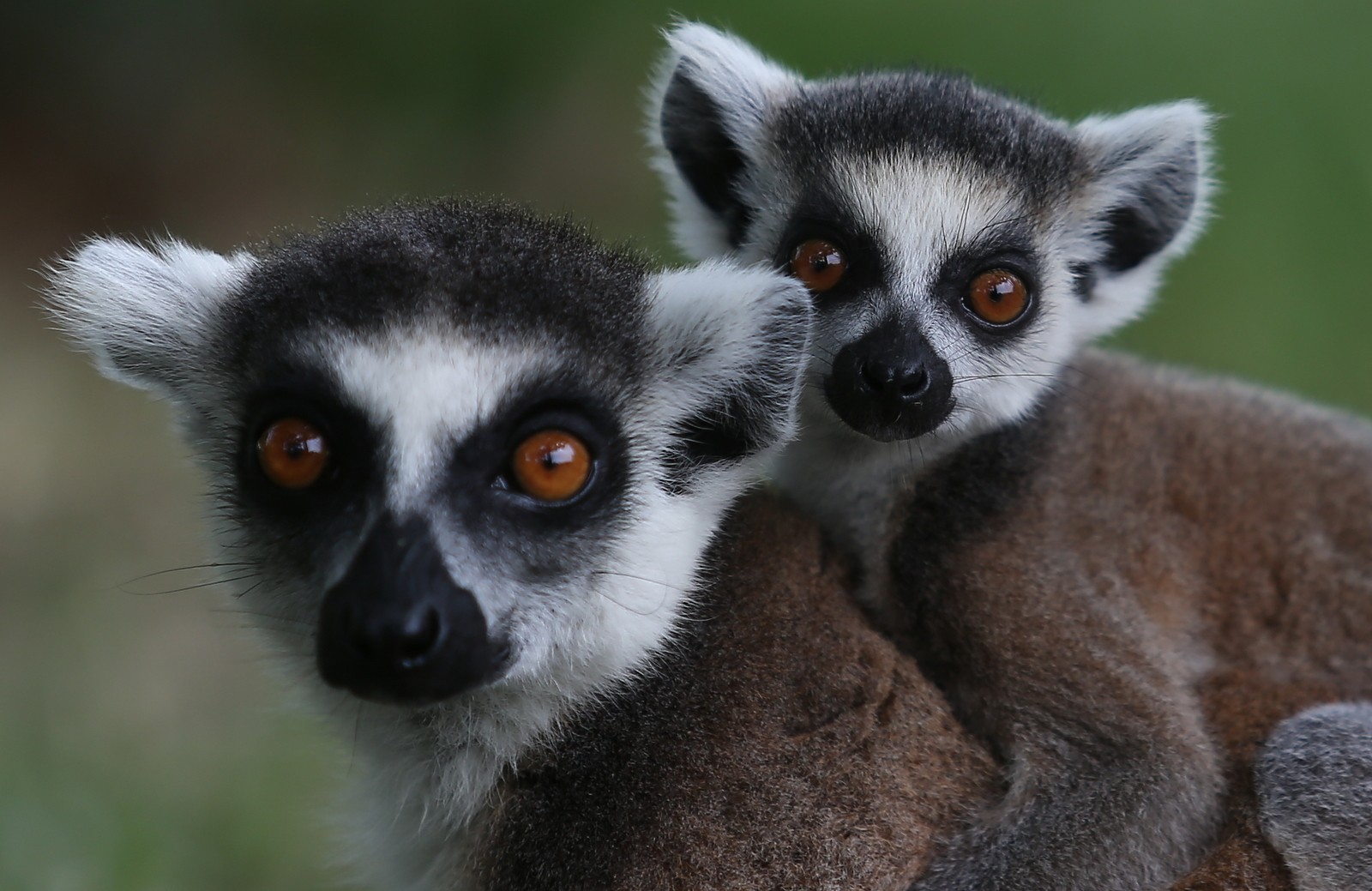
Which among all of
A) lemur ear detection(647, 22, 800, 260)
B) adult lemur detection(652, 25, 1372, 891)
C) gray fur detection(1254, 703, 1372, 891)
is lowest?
gray fur detection(1254, 703, 1372, 891)

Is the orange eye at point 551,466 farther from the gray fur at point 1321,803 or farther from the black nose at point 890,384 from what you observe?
the gray fur at point 1321,803

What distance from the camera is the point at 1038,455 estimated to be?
12.2 feet

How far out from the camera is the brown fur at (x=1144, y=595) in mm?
3115

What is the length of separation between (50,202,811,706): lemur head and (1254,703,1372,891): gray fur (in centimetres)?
156

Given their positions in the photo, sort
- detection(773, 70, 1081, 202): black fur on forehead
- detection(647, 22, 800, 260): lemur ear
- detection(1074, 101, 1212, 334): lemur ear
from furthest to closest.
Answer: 1. detection(1074, 101, 1212, 334): lemur ear
2. detection(647, 22, 800, 260): lemur ear
3. detection(773, 70, 1081, 202): black fur on forehead

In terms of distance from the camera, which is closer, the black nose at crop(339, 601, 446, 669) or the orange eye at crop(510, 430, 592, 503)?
the black nose at crop(339, 601, 446, 669)

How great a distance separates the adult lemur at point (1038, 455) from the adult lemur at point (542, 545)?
0.29 metres

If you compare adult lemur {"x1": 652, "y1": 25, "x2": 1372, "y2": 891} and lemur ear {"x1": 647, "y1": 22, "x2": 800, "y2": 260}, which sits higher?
lemur ear {"x1": 647, "y1": 22, "x2": 800, "y2": 260}

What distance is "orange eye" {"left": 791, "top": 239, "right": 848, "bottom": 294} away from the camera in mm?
3650

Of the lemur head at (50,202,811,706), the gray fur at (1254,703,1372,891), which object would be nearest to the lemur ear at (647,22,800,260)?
the lemur head at (50,202,811,706)

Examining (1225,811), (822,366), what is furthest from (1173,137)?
(1225,811)

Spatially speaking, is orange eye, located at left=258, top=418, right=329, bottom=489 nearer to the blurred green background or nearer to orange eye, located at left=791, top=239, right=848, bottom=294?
orange eye, located at left=791, top=239, right=848, bottom=294

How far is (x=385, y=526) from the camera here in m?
2.44

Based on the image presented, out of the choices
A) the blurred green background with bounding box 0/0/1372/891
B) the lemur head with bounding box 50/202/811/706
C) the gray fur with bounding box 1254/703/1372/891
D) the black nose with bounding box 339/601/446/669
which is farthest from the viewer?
the blurred green background with bounding box 0/0/1372/891
